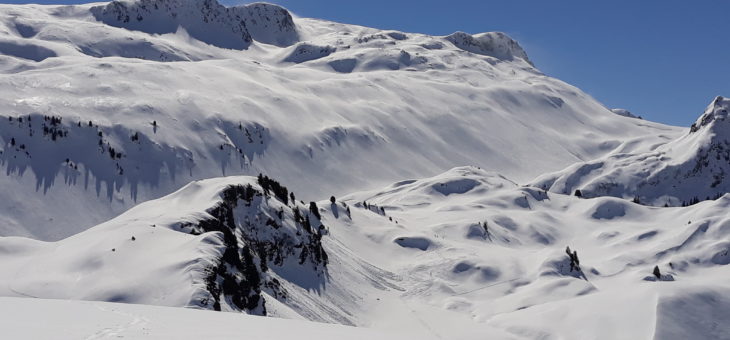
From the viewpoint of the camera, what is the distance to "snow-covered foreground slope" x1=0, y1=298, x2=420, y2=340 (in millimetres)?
20766

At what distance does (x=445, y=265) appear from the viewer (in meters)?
102

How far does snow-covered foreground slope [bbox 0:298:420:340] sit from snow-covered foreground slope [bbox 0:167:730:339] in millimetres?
15169

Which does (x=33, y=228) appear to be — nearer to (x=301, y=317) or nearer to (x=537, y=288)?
(x=301, y=317)

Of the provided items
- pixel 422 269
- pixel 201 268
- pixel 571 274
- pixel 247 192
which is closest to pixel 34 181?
pixel 247 192

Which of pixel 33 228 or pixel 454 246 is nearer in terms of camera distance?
pixel 33 228

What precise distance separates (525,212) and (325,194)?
4747 cm

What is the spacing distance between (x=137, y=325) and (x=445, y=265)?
82162 mm

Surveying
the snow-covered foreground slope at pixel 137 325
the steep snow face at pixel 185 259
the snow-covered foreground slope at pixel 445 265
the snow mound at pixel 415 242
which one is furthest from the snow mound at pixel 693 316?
the snow-covered foreground slope at pixel 137 325

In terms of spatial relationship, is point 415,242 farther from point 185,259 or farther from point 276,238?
point 185,259

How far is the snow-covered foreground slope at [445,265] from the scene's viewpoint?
50.9m

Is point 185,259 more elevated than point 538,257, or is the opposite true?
point 185,259

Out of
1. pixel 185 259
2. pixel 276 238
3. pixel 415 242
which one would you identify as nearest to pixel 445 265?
pixel 415 242

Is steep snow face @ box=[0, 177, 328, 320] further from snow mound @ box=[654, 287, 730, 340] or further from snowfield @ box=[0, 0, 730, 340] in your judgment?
snow mound @ box=[654, 287, 730, 340]

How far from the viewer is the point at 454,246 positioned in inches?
4407
